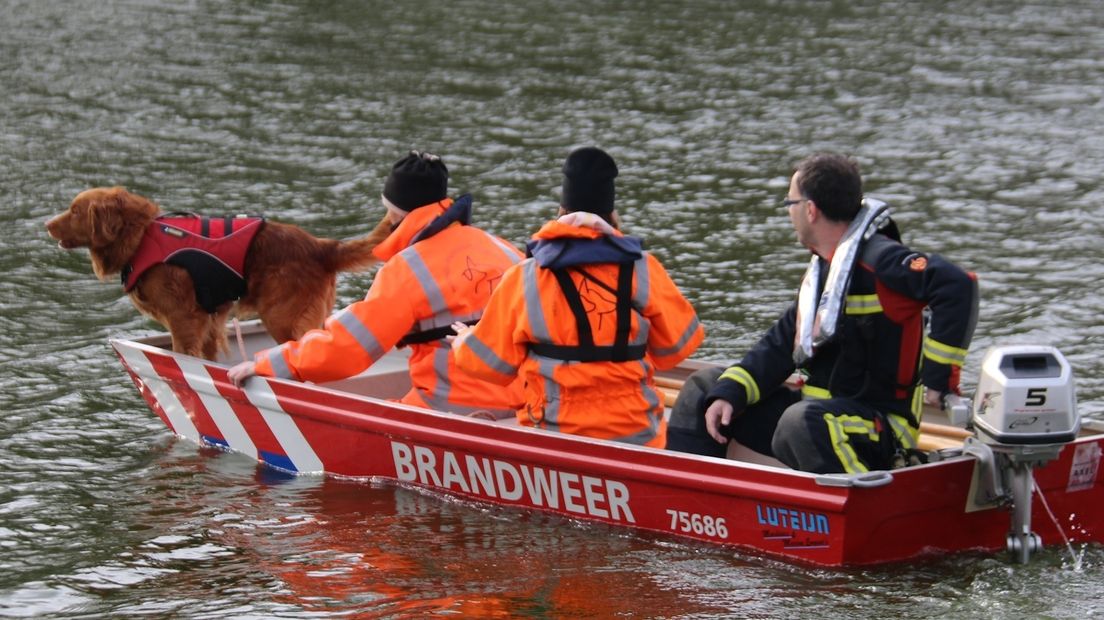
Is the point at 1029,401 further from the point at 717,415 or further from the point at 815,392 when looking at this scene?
the point at 717,415

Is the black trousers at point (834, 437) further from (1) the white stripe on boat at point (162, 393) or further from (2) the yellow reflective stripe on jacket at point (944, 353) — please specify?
(1) the white stripe on boat at point (162, 393)

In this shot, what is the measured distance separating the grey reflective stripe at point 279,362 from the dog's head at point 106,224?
3.97 feet

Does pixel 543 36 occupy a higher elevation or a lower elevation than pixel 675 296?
higher

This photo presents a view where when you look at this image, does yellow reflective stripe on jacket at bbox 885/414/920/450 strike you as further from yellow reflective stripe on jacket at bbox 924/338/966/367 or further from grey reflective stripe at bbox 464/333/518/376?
grey reflective stripe at bbox 464/333/518/376

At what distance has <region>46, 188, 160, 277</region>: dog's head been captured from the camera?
775cm

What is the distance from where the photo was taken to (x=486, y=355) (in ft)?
19.6

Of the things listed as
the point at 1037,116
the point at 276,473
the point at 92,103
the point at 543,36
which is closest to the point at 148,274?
the point at 276,473

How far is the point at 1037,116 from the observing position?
15.1m

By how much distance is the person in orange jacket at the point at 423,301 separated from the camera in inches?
258

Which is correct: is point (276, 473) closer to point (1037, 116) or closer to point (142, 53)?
point (1037, 116)

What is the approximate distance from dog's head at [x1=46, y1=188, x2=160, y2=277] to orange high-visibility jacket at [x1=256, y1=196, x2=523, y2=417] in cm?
134

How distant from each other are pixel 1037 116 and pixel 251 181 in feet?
24.8

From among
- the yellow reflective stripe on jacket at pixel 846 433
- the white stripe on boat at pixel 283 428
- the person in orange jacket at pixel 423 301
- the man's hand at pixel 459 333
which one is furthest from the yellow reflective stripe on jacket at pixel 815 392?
the white stripe on boat at pixel 283 428

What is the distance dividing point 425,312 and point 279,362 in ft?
2.75
